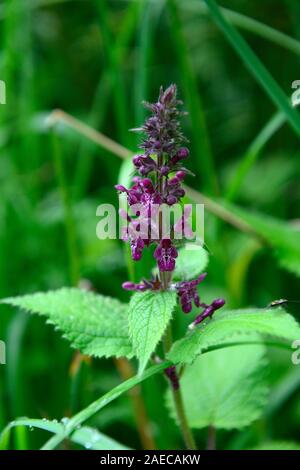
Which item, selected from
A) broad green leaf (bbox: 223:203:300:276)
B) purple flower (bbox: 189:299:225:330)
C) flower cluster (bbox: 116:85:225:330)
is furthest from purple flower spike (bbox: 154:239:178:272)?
broad green leaf (bbox: 223:203:300:276)

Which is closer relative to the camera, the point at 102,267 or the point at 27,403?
the point at 27,403

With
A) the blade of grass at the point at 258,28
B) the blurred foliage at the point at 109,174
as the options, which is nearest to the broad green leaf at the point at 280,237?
the blurred foliage at the point at 109,174

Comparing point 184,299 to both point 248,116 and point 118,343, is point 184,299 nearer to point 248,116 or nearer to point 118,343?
point 118,343

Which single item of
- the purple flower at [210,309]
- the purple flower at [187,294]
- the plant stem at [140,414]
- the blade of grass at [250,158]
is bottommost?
the plant stem at [140,414]

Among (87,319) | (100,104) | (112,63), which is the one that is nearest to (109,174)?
(100,104)

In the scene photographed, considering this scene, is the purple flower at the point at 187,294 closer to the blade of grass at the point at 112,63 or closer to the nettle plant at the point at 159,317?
the nettle plant at the point at 159,317

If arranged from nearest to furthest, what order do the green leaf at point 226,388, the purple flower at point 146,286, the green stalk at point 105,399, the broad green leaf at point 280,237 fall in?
1. the green stalk at point 105,399
2. the purple flower at point 146,286
3. the green leaf at point 226,388
4. the broad green leaf at point 280,237

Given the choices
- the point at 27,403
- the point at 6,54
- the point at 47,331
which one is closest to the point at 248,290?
the point at 47,331
